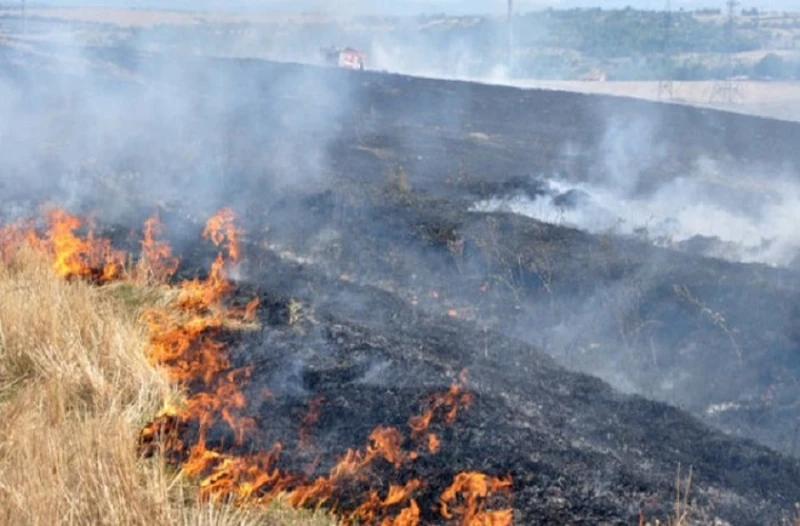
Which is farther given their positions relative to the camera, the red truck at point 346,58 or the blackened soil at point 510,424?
the red truck at point 346,58

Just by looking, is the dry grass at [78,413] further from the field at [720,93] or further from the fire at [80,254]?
the field at [720,93]

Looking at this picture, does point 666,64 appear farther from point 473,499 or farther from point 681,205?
point 473,499

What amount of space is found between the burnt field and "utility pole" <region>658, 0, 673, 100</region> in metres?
11.3

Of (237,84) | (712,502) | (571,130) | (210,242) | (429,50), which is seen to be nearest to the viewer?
(712,502)

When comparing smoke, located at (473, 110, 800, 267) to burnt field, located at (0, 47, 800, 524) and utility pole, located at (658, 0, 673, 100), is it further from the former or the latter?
utility pole, located at (658, 0, 673, 100)

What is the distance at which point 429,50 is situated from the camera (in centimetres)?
5397

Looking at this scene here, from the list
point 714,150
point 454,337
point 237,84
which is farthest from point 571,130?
point 454,337

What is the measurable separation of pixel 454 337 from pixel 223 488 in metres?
3.61

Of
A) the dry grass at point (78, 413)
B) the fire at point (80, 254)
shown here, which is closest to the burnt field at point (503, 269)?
the fire at point (80, 254)

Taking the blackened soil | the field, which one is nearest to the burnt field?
the blackened soil

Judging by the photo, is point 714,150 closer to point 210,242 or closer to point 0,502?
point 210,242

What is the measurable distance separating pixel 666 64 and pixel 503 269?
1414 inches

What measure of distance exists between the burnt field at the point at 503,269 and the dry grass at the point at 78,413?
86 cm

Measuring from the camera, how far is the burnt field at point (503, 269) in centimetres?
589
